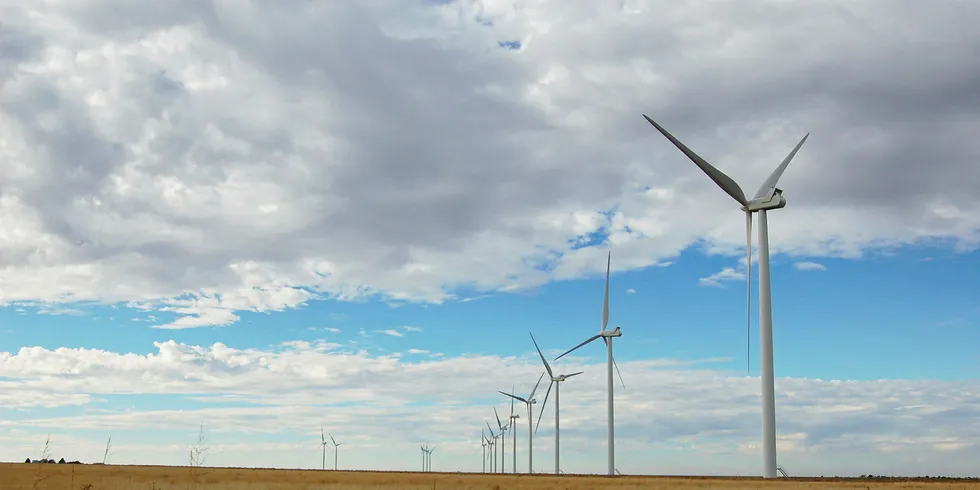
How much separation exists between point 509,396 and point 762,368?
4353 inches

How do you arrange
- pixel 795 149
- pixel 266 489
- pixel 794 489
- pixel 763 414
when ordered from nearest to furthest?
pixel 266 489 → pixel 794 489 → pixel 763 414 → pixel 795 149

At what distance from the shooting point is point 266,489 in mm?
38812

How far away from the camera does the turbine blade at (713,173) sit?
208 feet

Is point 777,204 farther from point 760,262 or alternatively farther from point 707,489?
point 707,489

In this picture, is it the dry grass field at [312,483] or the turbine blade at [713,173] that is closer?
the dry grass field at [312,483]

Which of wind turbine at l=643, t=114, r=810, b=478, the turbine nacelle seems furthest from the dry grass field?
the turbine nacelle

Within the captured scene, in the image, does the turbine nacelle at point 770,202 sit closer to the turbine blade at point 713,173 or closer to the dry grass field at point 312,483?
the turbine blade at point 713,173

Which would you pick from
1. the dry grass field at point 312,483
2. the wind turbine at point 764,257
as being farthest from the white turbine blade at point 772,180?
the dry grass field at point 312,483

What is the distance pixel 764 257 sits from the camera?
60188mm

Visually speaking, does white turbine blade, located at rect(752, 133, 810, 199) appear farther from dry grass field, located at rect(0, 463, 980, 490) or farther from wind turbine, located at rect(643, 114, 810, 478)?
dry grass field, located at rect(0, 463, 980, 490)

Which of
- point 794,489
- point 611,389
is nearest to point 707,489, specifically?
point 794,489

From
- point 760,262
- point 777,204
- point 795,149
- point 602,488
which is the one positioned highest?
point 795,149

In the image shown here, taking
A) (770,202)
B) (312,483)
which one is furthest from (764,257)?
(312,483)

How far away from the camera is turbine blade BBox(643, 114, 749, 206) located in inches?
2500
